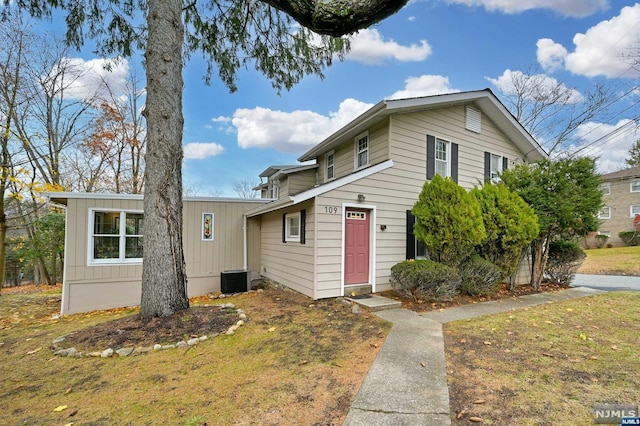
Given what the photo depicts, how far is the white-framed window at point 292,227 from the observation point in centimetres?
802

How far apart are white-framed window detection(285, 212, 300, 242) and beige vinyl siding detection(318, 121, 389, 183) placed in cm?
229

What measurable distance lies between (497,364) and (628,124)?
18510 mm

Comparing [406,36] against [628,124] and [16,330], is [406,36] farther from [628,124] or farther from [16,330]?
[628,124]

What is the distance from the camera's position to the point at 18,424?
2.64 m

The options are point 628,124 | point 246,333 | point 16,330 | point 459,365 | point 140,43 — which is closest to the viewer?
point 459,365

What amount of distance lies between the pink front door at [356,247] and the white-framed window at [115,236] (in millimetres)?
5592

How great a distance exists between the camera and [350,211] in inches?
289

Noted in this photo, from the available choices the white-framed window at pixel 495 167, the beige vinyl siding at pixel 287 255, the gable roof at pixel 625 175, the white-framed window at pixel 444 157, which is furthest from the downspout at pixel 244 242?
the gable roof at pixel 625 175

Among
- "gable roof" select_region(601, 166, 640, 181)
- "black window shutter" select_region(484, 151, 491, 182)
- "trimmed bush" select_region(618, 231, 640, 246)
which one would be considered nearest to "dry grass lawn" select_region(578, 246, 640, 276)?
"trimmed bush" select_region(618, 231, 640, 246)

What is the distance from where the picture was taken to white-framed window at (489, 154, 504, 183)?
34.1 ft

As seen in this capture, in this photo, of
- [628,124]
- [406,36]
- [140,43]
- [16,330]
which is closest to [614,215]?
[628,124]

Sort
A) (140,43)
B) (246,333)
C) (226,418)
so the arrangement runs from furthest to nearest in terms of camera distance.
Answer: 1. (140,43)
2. (246,333)
3. (226,418)

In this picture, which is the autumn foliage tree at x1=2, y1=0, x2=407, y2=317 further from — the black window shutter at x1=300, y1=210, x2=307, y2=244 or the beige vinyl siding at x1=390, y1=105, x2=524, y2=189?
the black window shutter at x1=300, y1=210, x2=307, y2=244

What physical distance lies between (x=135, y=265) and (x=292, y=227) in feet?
15.1
